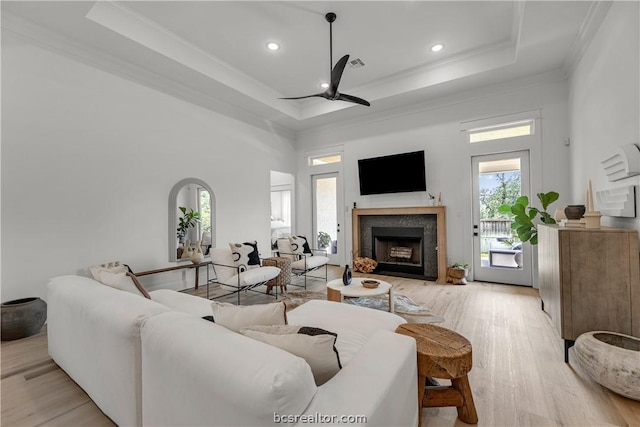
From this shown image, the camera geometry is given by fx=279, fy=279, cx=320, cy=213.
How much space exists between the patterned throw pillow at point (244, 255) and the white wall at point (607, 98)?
4003mm

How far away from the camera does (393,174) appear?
5.41m

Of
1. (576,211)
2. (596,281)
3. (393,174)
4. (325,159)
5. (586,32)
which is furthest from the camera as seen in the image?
(325,159)

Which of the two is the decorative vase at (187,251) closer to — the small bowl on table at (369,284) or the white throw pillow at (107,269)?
the white throw pillow at (107,269)

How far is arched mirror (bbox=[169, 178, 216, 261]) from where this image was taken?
4.26 metres

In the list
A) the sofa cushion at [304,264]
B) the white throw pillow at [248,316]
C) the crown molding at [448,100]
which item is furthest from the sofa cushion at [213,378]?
the crown molding at [448,100]

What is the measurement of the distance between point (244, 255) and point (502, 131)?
4595 mm

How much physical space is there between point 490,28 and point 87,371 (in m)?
5.28

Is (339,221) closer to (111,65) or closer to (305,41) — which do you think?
(305,41)

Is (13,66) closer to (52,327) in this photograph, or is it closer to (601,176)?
(52,327)

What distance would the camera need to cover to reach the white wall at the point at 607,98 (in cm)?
218

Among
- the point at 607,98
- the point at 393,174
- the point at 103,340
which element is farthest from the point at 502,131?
the point at 103,340

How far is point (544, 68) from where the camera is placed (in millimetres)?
4004

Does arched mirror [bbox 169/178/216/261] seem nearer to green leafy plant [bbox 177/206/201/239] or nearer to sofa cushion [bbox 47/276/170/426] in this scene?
green leafy plant [bbox 177/206/201/239]

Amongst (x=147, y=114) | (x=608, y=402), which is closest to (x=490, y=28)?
(x=608, y=402)
